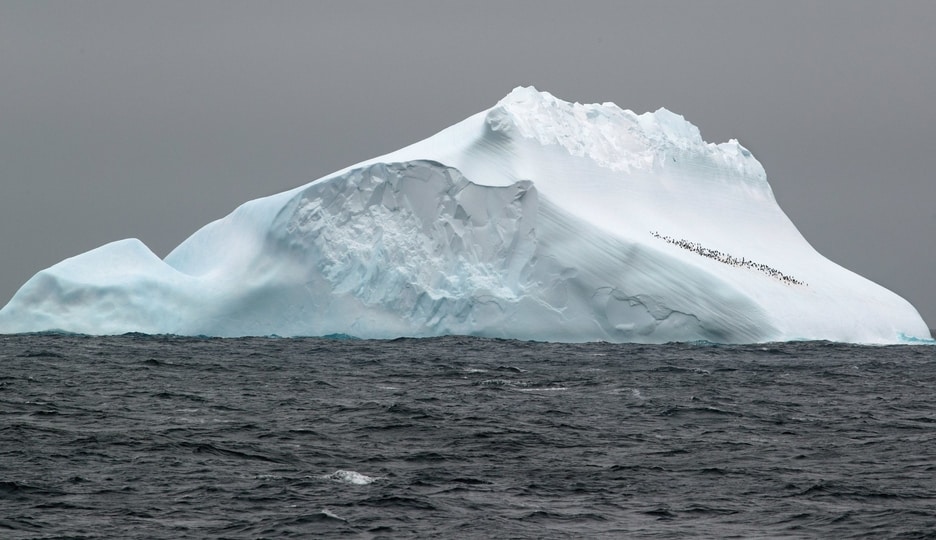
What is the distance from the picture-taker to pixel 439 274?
107 ft

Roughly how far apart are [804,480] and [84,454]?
24.5ft

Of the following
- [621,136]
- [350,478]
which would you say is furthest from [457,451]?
[621,136]

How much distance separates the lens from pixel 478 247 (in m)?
33.1

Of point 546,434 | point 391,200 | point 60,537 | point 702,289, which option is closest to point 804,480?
point 546,434

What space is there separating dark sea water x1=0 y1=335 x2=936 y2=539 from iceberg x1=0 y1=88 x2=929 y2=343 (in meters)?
6.07

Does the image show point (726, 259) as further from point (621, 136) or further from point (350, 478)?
point (350, 478)

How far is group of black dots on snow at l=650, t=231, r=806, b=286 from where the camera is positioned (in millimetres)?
34844

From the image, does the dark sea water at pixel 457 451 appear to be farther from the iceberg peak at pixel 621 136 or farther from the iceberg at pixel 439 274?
the iceberg peak at pixel 621 136

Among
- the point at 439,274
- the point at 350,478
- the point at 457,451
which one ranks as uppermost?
the point at 439,274

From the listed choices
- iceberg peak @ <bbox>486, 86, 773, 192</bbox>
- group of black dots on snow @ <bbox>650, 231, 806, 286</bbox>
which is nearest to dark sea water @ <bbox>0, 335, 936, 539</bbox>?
group of black dots on snow @ <bbox>650, 231, 806, 286</bbox>

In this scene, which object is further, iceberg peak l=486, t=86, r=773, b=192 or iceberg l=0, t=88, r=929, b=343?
iceberg peak l=486, t=86, r=773, b=192

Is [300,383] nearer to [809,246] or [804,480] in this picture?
[804,480]

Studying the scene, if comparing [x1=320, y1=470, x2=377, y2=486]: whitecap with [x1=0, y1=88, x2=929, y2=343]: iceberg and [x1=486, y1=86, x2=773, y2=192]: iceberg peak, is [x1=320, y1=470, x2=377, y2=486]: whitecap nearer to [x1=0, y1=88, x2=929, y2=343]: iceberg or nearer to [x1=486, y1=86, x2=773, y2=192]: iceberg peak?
[x1=0, y1=88, x2=929, y2=343]: iceberg

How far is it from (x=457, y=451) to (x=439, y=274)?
17864mm
